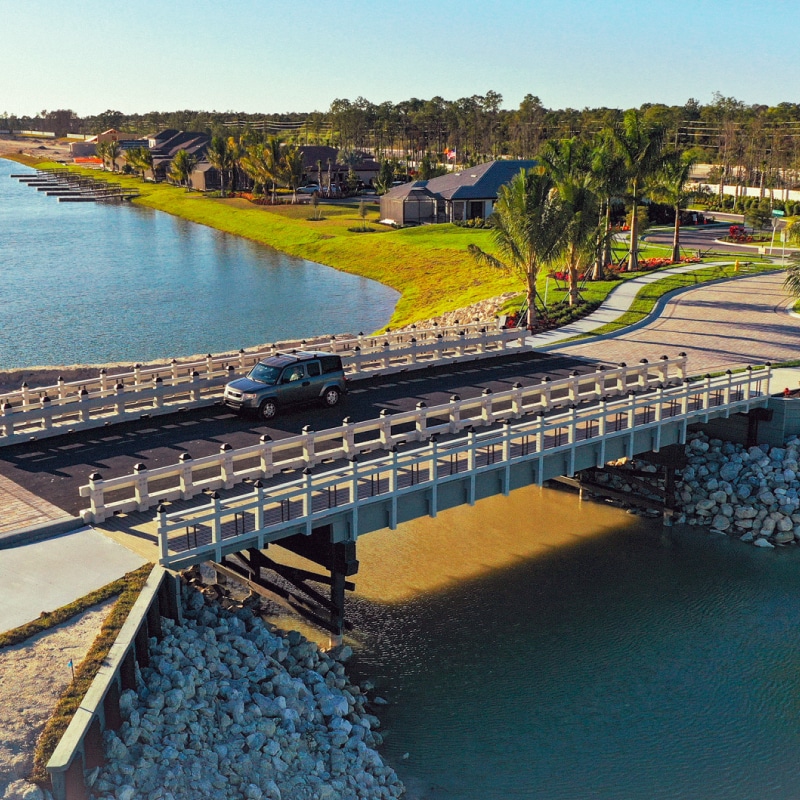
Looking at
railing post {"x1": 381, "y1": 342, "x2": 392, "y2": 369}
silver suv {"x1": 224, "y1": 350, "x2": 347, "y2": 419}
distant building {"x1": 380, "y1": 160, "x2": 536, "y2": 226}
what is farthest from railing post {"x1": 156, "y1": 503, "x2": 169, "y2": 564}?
distant building {"x1": 380, "y1": 160, "x2": 536, "y2": 226}

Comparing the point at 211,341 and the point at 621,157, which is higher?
the point at 621,157

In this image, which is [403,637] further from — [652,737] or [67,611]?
[67,611]

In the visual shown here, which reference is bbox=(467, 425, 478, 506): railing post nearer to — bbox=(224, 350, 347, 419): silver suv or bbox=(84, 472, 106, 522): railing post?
bbox=(224, 350, 347, 419): silver suv

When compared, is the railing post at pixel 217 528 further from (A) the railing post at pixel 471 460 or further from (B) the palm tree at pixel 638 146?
(B) the palm tree at pixel 638 146

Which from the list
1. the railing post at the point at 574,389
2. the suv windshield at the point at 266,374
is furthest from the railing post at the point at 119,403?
the railing post at the point at 574,389

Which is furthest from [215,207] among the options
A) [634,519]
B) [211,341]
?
[634,519]

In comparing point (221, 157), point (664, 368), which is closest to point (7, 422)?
point (664, 368)
